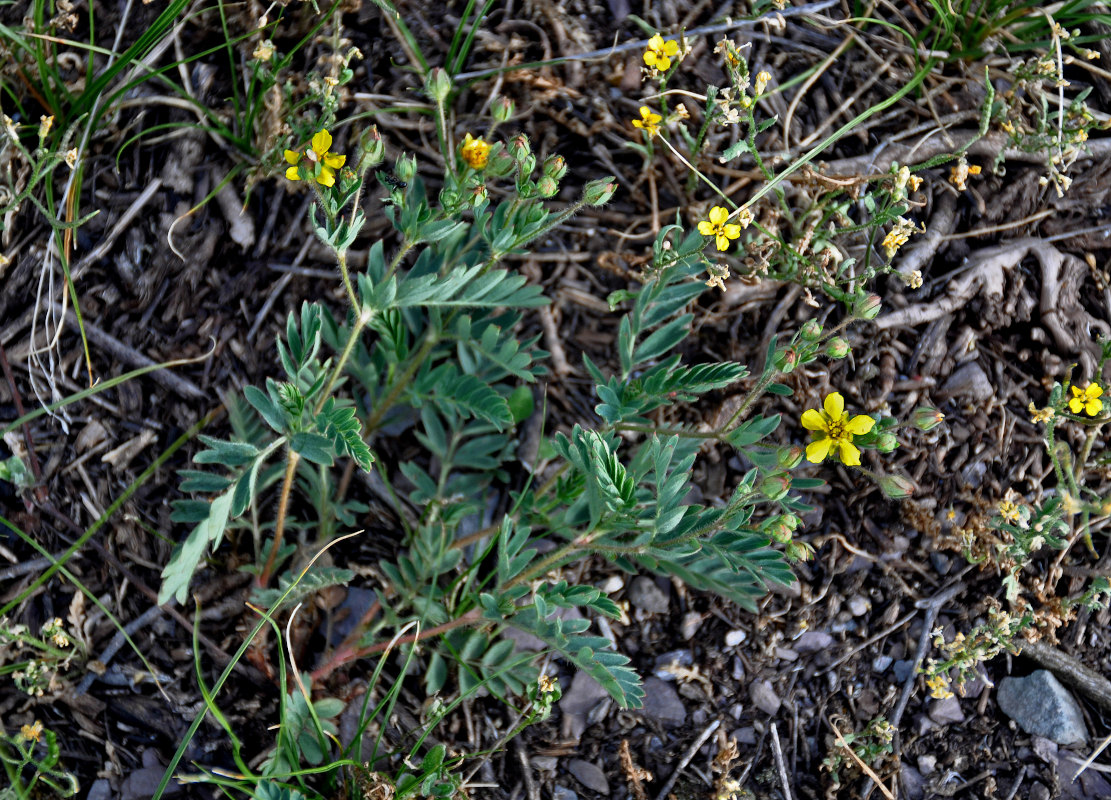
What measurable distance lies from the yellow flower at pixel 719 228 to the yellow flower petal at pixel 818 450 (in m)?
0.62

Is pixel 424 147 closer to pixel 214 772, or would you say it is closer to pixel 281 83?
pixel 281 83

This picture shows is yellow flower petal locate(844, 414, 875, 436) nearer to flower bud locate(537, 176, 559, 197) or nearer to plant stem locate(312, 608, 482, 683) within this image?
flower bud locate(537, 176, 559, 197)

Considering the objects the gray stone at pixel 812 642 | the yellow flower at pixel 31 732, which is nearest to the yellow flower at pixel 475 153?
the gray stone at pixel 812 642

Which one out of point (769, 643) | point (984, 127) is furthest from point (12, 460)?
point (984, 127)

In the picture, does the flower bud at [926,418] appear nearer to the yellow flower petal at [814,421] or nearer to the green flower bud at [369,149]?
the yellow flower petal at [814,421]

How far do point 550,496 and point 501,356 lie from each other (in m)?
0.47

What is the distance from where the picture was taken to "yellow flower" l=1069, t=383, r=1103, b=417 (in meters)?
2.65

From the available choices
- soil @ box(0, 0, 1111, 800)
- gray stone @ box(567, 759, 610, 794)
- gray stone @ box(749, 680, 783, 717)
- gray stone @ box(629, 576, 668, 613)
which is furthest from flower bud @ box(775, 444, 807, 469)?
gray stone @ box(567, 759, 610, 794)

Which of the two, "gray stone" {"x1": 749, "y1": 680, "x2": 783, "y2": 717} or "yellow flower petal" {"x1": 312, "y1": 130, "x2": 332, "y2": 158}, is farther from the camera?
"gray stone" {"x1": 749, "y1": 680, "x2": 783, "y2": 717}

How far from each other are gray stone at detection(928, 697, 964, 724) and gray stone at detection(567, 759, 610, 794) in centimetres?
104

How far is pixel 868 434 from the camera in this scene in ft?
8.16

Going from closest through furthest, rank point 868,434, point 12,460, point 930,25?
point 868,434
point 12,460
point 930,25

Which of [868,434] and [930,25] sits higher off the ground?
[930,25]

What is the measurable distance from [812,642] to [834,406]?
2.71 ft
